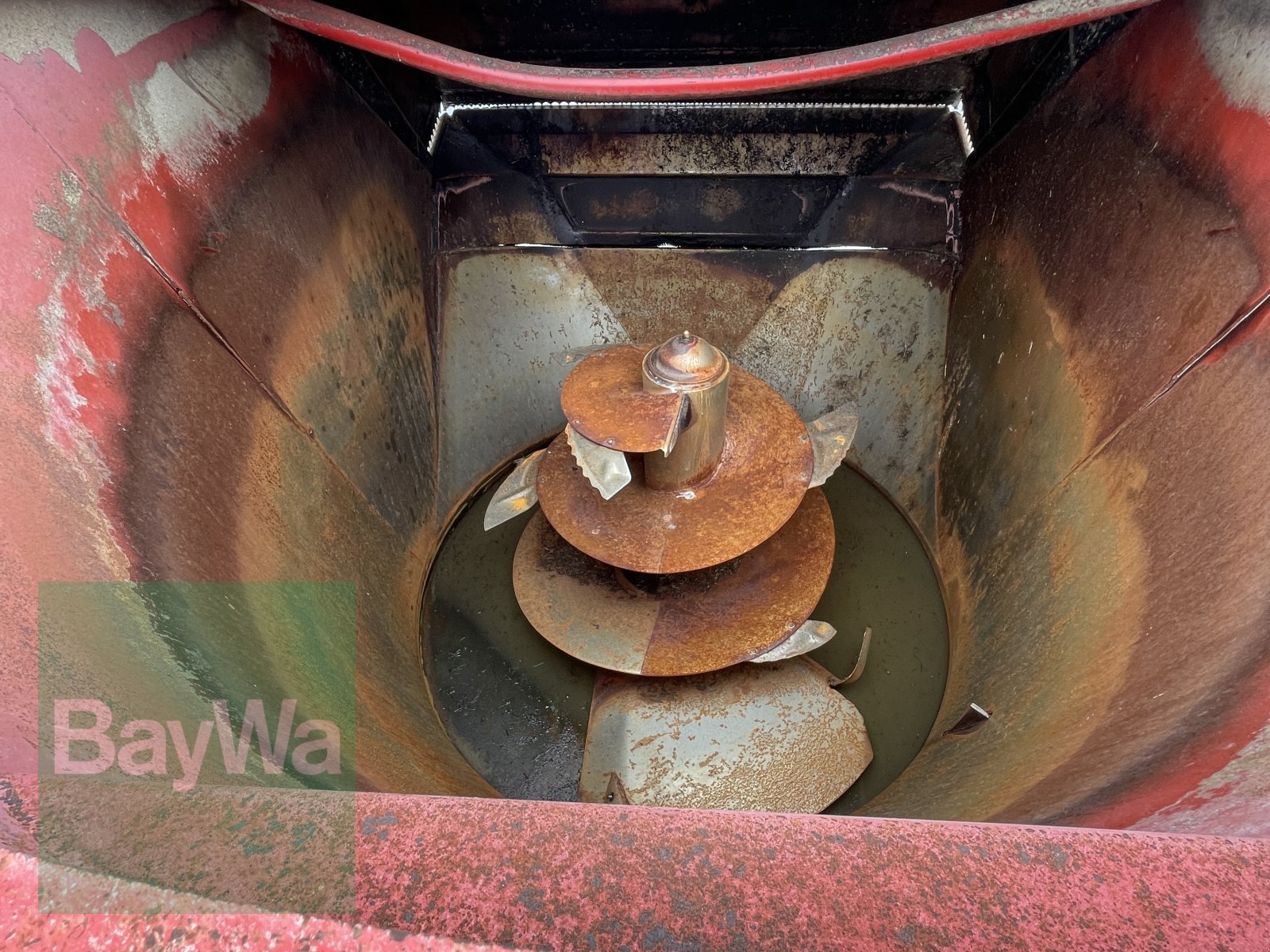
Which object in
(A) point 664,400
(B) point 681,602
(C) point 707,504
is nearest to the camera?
(A) point 664,400

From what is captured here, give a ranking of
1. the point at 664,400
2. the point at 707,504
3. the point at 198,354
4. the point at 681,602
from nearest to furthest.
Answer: the point at 198,354
the point at 664,400
the point at 707,504
the point at 681,602

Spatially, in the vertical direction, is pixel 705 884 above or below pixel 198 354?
below

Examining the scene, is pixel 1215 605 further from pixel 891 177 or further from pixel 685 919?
pixel 891 177

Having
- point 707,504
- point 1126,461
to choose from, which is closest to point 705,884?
point 707,504

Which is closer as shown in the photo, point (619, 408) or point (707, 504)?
point (619, 408)

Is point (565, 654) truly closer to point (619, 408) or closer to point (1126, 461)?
point (619, 408)

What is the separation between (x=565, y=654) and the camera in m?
2.08

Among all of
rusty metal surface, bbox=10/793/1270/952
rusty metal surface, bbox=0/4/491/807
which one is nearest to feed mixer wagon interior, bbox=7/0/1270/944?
rusty metal surface, bbox=0/4/491/807

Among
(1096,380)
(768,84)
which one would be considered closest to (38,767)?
(768,84)

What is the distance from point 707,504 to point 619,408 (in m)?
0.36

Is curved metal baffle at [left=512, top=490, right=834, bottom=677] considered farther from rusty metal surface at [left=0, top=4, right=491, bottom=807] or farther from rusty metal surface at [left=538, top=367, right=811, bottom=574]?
rusty metal surface at [left=0, top=4, right=491, bottom=807]

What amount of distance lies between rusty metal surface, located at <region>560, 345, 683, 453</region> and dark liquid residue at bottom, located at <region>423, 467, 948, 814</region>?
2.76 ft

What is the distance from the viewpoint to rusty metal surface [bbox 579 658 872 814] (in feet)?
5.64

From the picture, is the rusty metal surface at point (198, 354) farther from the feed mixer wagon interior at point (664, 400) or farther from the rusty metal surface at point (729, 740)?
the rusty metal surface at point (729, 740)
